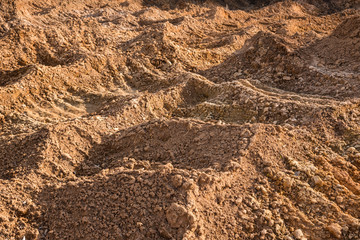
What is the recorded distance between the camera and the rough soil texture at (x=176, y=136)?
294 centimetres

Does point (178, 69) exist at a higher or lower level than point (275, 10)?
lower

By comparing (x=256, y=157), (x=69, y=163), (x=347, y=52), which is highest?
(x=347, y=52)

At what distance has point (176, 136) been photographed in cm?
404

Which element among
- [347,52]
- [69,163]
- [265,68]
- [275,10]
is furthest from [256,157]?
[275,10]

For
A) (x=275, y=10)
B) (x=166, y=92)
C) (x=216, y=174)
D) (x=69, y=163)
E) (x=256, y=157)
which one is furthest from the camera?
(x=275, y=10)

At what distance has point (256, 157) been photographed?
348 cm

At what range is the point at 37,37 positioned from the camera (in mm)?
7094

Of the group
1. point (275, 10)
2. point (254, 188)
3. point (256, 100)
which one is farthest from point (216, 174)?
point (275, 10)

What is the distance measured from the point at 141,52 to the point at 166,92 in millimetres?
2010

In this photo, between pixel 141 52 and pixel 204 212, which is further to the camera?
pixel 141 52

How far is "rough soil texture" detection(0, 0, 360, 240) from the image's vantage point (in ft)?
9.64

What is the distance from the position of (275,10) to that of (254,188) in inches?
422

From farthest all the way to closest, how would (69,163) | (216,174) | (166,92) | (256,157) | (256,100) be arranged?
(166,92)
(256,100)
(69,163)
(256,157)
(216,174)

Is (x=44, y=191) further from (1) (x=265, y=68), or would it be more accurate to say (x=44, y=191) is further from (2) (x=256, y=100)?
(1) (x=265, y=68)
